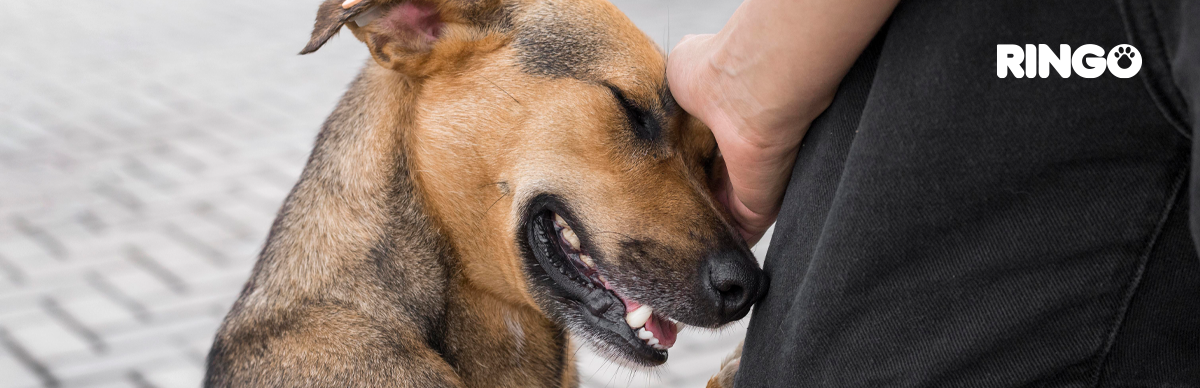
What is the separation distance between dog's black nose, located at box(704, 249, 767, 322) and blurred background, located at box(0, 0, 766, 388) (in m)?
0.59

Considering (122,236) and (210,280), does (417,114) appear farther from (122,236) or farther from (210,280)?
(122,236)

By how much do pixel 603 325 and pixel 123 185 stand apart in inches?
217

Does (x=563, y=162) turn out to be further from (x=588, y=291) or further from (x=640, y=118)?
(x=588, y=291)

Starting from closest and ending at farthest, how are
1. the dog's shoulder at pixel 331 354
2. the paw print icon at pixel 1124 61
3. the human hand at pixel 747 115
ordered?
the paw print icon at pixel 1124 61 → the human hand at pixel 747 115 → the dog's shoulder at pixel 331 354

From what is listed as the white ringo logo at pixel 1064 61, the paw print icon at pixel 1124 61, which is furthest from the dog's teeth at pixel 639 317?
the paw print icon at pixel 1124 61

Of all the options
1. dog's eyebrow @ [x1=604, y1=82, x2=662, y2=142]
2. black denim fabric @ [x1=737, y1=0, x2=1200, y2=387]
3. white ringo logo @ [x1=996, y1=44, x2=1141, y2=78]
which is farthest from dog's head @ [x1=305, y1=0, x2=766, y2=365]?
white ringo logo @ [x1=996, y1=44, x2=1141, y2=78]

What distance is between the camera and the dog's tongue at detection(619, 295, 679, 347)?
9.07ft

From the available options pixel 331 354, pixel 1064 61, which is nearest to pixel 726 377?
pixel 331 354

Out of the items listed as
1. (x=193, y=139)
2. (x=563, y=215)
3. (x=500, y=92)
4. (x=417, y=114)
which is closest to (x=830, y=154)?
(x=563, y=215)

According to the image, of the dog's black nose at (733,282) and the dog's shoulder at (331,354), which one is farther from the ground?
the dog's black nose at (733,282)

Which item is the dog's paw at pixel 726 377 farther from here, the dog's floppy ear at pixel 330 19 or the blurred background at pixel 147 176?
the dog's floppy ear at pixel 330 19

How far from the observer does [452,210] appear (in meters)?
2.82

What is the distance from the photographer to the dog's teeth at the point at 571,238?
110 inches

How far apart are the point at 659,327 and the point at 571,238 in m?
0.39
